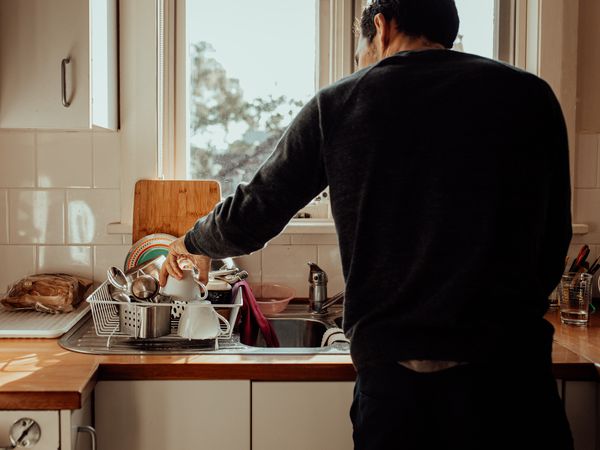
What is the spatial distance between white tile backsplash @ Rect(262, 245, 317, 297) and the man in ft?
3.22

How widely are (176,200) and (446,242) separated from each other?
114cm

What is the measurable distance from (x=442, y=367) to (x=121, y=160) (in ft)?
4.26

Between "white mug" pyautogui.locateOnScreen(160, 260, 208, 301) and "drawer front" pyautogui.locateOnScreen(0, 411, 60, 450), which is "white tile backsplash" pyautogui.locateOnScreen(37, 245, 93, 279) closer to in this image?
"white mug" pyautogui.locateOnScreen(160, 260, 208, 301)

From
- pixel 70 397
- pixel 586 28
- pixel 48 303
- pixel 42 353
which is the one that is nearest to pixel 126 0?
pixel 48 303

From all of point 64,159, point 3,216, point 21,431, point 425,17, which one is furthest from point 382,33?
point 3,216

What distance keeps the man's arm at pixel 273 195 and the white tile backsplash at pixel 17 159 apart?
0.95 meters

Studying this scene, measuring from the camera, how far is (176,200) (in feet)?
6.33

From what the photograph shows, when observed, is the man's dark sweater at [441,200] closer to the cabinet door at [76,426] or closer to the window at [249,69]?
the cabinet door at [76,426]

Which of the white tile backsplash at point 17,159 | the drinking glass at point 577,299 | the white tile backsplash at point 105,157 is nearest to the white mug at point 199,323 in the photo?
the white tile backsplash at point 105,157

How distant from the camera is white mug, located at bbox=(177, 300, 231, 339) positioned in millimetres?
1462

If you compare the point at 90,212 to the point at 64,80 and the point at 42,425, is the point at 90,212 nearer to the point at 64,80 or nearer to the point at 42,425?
the point at 64,80

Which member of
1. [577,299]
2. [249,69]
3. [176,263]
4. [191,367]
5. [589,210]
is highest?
[249,69]

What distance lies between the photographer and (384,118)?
99cm

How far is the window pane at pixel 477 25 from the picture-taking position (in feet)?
6.82
